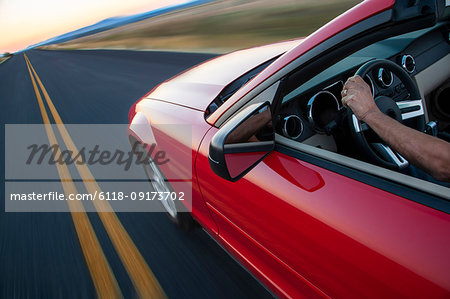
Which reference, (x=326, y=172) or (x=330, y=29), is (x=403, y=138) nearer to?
(x=326, y=172)

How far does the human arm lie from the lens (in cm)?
113

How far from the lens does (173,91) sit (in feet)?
9.49

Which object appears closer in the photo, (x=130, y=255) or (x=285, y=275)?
(x=285, y=275)

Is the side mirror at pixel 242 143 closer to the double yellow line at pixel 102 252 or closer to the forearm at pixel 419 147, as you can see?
the forearm at pixel 419 147

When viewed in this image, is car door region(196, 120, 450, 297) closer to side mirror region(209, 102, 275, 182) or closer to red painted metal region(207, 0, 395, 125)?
side mirror region(209, 102, 275, 182)

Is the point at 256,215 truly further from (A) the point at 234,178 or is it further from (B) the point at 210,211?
(B) the point at 210,211

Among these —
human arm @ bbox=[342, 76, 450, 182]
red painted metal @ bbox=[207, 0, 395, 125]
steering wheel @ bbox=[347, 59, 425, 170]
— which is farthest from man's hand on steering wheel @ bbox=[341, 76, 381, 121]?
red painted metal @ bbox=[207, 0, 395, 125]

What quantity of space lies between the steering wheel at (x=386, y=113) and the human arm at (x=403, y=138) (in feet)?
0.47

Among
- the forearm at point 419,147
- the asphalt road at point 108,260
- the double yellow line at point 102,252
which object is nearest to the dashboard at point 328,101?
the forearm at point 419,147

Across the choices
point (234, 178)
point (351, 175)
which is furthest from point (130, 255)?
point (351, 175)

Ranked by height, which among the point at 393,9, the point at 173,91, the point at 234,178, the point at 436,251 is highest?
the point at 393,9

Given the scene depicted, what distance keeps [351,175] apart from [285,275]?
2.01 feet

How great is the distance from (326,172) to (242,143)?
1.23ft

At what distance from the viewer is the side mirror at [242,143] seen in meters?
1.36
